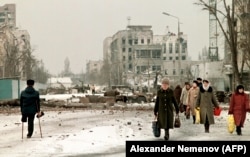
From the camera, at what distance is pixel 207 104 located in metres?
17.0

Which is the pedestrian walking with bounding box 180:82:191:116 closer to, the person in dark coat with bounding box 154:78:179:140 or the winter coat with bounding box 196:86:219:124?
the winter coat with bounding box 196:86:219:124

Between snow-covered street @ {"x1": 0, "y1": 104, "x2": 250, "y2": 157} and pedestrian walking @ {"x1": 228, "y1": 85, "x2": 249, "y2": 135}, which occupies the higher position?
pedestrian walking @ {"x1": 228, "y1": 85, "x2": 249, "y2": 135}

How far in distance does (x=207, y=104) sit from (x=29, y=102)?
5.44m

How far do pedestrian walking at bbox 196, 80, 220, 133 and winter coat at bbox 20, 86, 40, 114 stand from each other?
16.8 ft

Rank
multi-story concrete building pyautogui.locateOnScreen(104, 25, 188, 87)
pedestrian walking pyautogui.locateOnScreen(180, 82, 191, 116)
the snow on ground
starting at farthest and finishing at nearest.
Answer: multi-story concrete building pyautogui.locateOnScreen(104, 25, 188, 87), pedestrian walking pyautogui.locateOnScreen(180, 82, 191, 116), the snow on ground

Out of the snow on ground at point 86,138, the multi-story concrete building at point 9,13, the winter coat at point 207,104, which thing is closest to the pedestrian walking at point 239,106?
the snow on ground at point 86,138

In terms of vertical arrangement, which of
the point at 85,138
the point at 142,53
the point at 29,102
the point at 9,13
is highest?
the point at 9,13

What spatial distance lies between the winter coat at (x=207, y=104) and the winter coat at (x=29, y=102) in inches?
201

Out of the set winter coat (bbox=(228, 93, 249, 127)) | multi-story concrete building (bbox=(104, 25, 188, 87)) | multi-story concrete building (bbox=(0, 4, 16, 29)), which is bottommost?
winter coat (bbox=(228, 93, 249, 127))

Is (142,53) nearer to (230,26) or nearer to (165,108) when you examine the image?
(230,26)

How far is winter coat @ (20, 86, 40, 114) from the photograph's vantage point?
1576 cm

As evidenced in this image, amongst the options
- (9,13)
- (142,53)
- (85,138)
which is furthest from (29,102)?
(9,13)

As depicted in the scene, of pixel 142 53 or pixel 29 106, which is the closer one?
pixel 29 106

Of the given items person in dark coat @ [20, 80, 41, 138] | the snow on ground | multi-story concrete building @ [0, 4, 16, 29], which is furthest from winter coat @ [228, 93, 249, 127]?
multi-story concrete building @ [0, 4, 16, 29]
